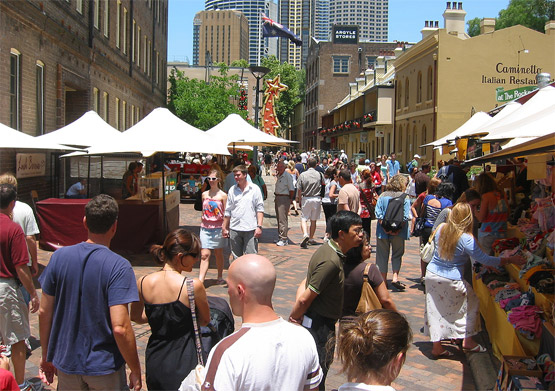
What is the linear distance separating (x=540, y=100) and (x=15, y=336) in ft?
19.1

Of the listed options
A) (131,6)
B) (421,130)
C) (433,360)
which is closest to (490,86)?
(421,130)

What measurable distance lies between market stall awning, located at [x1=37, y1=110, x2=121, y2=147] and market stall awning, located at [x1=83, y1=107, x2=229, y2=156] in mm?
1725

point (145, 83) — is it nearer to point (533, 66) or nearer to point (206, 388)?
point (533, 66)

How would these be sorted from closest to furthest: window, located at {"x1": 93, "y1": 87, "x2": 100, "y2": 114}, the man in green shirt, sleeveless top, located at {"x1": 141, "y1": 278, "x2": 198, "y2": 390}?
sleeveless top, located at {"x1": 141, "y1": 278, "x2": 198, "y2": 390} → the man in green shirt → window, located at {"x1": 93, "y1": 87, "x2": 100, "y2": 114}

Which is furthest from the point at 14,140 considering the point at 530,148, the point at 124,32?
the point at 124,32

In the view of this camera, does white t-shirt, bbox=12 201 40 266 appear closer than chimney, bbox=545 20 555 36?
Yes

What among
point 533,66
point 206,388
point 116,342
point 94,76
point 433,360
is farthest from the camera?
point 533,66

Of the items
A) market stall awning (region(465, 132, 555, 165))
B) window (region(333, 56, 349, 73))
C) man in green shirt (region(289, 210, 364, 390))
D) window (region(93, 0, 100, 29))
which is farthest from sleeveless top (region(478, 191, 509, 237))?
window (region(333, 56, 349, 73))

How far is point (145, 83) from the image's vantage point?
107ft

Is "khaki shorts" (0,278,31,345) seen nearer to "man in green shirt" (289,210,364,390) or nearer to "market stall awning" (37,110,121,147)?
"man in green shirt" (289,210,364,390)

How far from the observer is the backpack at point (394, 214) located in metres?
8.56

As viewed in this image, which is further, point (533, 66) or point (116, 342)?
point (533, 66)

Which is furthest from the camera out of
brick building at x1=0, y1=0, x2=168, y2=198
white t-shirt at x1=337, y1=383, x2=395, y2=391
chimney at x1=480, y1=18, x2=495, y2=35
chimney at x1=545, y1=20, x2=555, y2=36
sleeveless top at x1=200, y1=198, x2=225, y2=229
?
chimney at x1=480, y1=18, x2=495, y2=35

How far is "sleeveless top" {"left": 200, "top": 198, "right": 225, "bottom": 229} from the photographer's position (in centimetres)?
849
